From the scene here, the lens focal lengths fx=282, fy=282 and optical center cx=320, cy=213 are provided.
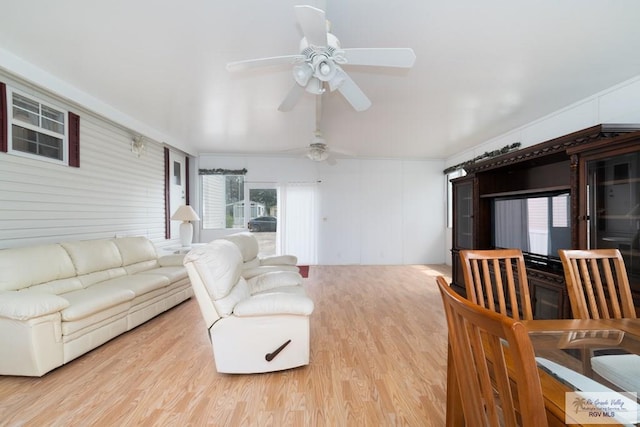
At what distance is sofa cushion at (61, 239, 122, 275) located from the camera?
2996mm

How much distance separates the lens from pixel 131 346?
2682 mm

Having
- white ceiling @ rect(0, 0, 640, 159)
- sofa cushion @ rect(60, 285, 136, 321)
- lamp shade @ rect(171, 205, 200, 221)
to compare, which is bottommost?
sofa cushion @ rect(60, 285, 136, 321)

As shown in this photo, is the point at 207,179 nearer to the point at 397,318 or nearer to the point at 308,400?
the point at 397,318

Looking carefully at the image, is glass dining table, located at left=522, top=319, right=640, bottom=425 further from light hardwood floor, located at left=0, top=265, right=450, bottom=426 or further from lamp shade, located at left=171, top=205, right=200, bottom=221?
lamp shade, located at left=171, top=205, right=200, bottom=221

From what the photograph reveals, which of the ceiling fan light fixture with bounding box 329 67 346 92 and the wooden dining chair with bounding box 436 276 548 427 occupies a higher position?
the ceiling fan light fixture with bounding box 329 67 346 92

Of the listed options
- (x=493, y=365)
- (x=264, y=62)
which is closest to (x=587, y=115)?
(x=264, y=62)

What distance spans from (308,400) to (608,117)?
13.7 feet

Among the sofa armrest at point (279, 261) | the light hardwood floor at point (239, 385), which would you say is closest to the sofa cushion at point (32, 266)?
the light hardwood floor at point (239, 385)

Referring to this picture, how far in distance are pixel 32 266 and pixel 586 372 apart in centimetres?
388

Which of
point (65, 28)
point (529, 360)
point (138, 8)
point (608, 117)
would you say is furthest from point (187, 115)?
point (608, 117)

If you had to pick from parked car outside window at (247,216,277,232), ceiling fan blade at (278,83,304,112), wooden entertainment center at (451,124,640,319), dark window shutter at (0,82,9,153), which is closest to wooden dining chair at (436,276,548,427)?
ceiling fan blade at (278,83,304,112)

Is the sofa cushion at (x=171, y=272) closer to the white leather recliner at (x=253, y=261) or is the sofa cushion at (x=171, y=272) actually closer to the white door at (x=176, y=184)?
the white leather recliner at (x=253, y=261)

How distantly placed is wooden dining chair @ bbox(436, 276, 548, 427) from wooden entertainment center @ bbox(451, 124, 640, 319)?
2.44 meters

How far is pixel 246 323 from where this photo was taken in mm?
2143
